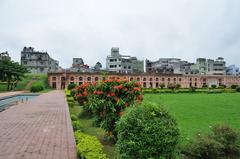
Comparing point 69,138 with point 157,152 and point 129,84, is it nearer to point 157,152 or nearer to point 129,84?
point 129,84

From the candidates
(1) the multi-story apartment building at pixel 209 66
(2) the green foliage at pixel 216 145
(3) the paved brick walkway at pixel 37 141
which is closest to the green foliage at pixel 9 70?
(3) the paved brick walkway at pixel 37 141

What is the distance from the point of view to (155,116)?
3.84 meters

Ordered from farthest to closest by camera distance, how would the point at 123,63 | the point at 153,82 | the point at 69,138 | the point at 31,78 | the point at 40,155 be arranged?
1. the point at 123,63
2. the point at 153,82
3. the point at 31,78
4. the point at 69,138
5. the point at 40,155

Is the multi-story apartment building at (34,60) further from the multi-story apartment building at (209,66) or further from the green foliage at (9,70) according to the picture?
the multi-story apartment building at (209,66)

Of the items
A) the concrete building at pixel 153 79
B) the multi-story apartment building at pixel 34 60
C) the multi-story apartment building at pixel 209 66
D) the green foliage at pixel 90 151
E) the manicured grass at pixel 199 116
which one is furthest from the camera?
the multi-story apartment building at pixel 209 66

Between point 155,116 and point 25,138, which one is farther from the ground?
point 155,116

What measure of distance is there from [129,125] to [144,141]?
0.33 metres

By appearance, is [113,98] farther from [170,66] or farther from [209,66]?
[209,66]

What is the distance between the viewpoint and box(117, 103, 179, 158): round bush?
12.3 feet

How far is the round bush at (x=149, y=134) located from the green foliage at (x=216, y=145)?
1507mm

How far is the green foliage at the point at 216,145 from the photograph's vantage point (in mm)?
5090

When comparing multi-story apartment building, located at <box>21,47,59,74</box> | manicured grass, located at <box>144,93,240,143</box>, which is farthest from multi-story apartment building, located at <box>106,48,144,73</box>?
manicured grass, located at <box>144,93,240,143</box>

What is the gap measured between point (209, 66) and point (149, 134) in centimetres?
7228

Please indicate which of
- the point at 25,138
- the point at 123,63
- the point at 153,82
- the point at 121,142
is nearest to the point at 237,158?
the point at 121,142
